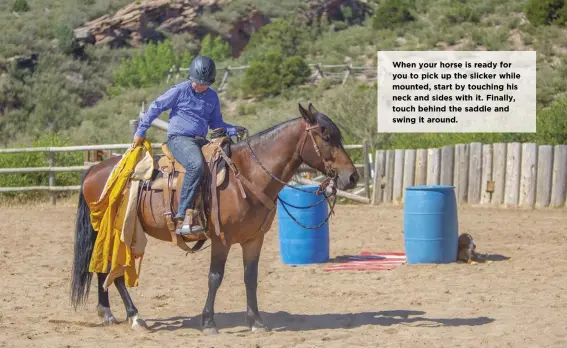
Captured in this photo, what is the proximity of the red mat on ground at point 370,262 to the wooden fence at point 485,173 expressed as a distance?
601 centimetres

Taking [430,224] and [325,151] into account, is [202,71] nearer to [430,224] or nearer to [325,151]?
[325,151]

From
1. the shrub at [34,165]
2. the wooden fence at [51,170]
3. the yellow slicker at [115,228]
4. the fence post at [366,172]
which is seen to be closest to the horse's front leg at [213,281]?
the yellow slicker at [115,228]

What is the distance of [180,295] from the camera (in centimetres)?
947

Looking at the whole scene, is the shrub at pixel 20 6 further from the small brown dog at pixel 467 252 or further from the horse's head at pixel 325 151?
the horse's head at pixel 325 151

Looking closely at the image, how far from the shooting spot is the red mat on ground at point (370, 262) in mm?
10664

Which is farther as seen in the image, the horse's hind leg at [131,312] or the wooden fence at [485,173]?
the wooden fence at [485,173]

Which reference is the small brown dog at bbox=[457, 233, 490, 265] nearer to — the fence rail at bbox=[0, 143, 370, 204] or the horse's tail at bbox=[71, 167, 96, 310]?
the horse's tail at bbox=[71, 167, 96, 310]

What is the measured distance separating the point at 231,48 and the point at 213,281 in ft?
147

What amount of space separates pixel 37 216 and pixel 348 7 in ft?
135

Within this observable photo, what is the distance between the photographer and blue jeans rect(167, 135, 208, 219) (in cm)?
736

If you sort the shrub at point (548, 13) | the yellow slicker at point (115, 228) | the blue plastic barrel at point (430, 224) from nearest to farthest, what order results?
the yellow slicker at point (115, 228)
the blue plastic barrel at point (430, 224)
the shrub at point (548, 13)

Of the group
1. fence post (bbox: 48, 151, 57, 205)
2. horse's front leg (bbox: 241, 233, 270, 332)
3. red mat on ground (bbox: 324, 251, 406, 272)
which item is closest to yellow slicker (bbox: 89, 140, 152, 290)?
horse's front leg (bbox: 241, 233, 270, 332)

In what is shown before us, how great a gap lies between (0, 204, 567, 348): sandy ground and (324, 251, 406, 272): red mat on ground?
1.07ft

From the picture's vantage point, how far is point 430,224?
10609mm
